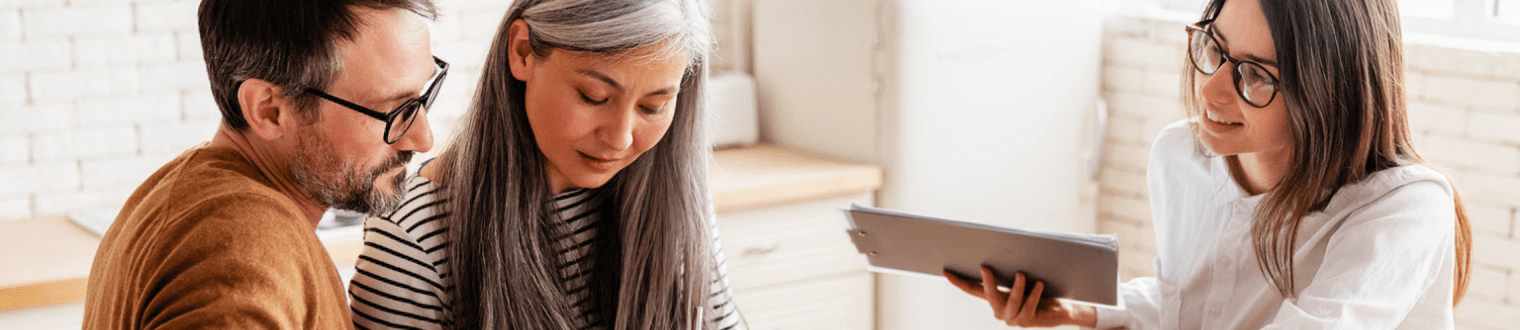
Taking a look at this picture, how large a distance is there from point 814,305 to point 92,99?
65.6 inches

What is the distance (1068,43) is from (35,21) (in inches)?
92.8

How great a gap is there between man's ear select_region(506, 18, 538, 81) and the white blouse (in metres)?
0.97

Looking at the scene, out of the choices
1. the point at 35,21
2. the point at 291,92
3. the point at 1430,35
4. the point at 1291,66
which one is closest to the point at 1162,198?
the point at 1291,66

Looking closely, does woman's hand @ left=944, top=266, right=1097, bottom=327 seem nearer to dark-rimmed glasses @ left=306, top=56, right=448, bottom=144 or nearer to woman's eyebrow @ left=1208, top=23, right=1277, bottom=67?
woman's eyebrow @ left=1208, top=23, right=1277, bottom=67

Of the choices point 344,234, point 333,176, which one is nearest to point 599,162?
point 333,176

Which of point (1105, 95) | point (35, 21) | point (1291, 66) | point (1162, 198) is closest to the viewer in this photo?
point (1291, 66)

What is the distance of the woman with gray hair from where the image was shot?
4.90 feet

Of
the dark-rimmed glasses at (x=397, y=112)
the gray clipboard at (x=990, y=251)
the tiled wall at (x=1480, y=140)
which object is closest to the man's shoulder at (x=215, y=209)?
the dark-rimmed glasses at (x=397, y=112)

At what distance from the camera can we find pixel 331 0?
4.06ft

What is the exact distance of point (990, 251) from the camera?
191 cm

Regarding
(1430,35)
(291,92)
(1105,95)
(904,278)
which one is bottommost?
(904,278)

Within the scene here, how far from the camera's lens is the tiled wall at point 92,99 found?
9.07 ft

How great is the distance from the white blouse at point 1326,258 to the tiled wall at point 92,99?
3.49 feet

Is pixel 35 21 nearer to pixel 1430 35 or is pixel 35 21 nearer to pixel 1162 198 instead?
pixel 1162 198
